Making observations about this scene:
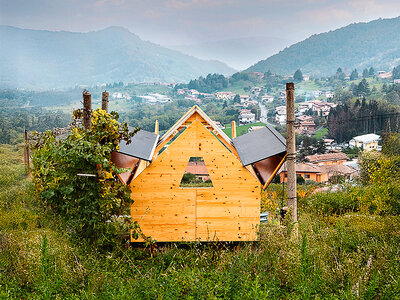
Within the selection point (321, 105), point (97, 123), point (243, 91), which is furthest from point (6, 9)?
point (97, 123)

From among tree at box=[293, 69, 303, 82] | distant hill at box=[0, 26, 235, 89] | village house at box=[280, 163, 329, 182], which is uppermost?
distant hill at box=[0, 26, 235, 89]

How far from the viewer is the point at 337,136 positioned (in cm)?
6725

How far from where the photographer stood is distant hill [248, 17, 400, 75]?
152750 millimetres

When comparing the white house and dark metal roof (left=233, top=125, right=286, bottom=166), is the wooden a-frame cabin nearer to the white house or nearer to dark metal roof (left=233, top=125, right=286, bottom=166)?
dark metal roof (left=233, top=125, right=286, bottom=166)

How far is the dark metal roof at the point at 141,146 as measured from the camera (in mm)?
6141

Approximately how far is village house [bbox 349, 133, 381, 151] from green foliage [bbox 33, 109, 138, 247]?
5662 cm

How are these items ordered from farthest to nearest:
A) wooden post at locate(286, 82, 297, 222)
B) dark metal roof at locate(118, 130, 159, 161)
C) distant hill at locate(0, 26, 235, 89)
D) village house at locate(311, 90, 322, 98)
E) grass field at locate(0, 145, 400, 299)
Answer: distant hill at locate(0, 26, 235, 89), village house at locate(311, 90, 322, 98), wooden post at locate(286, 82, 297, 222), dark metal roof at locate(118, 130, 159, 161), grass field at locate(0, 145, 400, 299)

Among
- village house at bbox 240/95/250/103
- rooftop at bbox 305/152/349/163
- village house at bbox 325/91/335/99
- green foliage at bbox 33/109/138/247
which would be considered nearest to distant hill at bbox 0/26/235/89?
village house at bbox 240/95/250/103

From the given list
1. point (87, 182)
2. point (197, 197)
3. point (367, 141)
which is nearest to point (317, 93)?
point (367, 141)

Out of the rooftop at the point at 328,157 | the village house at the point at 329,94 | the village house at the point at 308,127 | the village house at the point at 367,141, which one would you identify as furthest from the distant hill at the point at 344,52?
the rooftop at the point at 328,157

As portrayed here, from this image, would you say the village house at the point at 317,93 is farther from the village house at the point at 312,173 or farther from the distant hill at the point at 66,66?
the distant hill at the point at 66,66

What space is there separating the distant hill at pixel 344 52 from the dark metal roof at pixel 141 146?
146668 millimetres

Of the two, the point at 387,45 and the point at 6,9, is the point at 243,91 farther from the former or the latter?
the point at 6,9

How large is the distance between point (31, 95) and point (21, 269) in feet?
366
